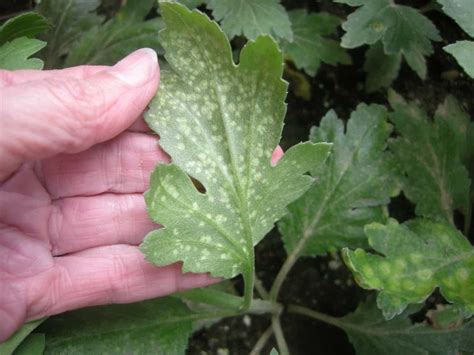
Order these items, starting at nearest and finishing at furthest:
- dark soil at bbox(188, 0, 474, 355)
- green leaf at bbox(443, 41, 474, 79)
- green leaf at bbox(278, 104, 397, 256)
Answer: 1. green leaf at bbox(443, 41, 474, 79)
2. green leaf at bbox(278, 104, 397, 256)
3. dark soil at bbox(188, 0, 474, 355)

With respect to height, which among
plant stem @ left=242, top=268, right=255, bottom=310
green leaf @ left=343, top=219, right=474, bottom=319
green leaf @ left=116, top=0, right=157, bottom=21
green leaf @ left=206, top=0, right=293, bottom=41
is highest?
green leaf @ left=206, top=0, right=293, bottom=41

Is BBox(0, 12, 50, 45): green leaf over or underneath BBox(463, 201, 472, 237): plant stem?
over

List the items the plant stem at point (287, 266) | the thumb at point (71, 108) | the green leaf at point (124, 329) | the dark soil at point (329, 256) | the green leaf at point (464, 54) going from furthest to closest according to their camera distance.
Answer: the dark soil at point (329, 256) < the plant stem at point (287, 266) < the green leaf at point (124, 329) < the green leaf at point (464, 54) < the thumb at point (71, 108)

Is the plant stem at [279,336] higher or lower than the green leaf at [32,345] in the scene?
lower

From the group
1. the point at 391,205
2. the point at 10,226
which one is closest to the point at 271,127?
the point at 10,226

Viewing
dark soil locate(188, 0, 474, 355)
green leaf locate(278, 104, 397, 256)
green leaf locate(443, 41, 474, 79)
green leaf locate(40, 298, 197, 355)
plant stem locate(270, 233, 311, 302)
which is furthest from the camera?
dark soil locate(188, 0, 474, 355)

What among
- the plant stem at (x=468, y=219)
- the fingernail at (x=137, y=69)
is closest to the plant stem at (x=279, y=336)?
the plant stem at (x=468, y=219)

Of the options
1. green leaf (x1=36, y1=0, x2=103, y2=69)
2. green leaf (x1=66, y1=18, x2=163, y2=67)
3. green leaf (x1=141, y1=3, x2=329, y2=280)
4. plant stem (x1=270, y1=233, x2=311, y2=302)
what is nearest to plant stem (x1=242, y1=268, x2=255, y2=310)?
green leaf (x1=141, y1=3, x2=329, y2=280)

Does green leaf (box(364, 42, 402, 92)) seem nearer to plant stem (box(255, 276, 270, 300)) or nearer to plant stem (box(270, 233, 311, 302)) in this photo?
plant stem (box(270, 233, 311, 302))

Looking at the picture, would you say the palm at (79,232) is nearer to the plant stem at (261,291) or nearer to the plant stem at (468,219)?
the plant stem at (261,291)
